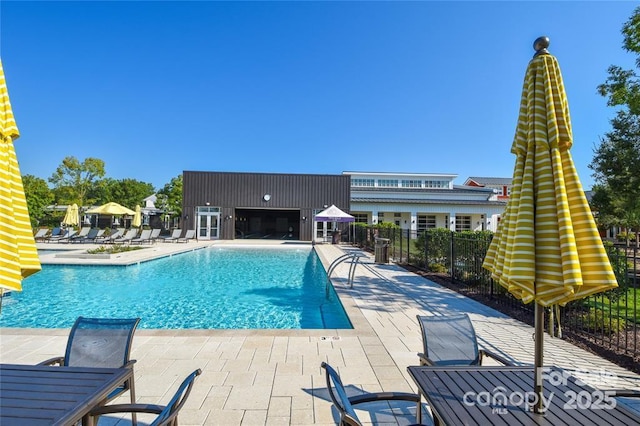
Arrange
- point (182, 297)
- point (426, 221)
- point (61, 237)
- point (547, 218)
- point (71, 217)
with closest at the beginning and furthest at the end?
1. point (547, 218)
2. point (182, 297)
3. point (61, 237)
4. point (71, 217)
5. point (426, 221)

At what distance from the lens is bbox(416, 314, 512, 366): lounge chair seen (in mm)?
2615

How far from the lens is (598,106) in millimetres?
10641

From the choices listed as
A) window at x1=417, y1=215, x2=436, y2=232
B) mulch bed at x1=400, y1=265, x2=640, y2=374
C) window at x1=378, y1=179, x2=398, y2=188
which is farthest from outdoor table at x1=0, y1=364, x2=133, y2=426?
window at x1=378, y1=179, x2=398, y2=188

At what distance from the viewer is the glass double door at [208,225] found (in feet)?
80.6

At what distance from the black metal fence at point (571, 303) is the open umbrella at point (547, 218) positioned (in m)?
0.56

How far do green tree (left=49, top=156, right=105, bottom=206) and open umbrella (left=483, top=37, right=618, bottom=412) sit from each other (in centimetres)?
4458

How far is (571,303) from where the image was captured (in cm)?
484

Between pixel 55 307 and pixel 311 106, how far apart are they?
18.3 metres

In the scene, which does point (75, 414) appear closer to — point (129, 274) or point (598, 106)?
point (129, 274)

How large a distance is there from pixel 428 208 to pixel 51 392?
30259 millimetres

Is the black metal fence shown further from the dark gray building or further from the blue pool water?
the dark gray building

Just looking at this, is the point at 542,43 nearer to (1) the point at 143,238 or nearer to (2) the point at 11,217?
(2) the point at 11,217

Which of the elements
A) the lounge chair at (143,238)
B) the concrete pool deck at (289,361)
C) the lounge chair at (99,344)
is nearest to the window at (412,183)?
the lounge chair at (143,238)

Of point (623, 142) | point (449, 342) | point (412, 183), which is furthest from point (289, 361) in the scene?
point (412, 183)
